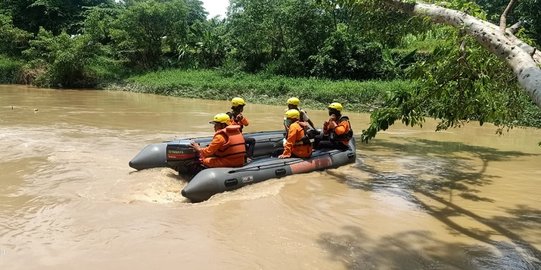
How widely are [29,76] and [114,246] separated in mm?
25212

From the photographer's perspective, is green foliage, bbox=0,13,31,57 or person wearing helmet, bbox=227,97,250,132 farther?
green foliage, bbox=0,13,31,57

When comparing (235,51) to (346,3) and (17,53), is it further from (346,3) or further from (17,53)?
(346,3)

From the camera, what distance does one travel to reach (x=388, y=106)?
25.3ft

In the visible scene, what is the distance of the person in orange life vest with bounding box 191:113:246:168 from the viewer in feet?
22.5

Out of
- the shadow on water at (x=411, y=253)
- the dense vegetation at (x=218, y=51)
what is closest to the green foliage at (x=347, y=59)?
the dense vegetation at (x=218, y=51)

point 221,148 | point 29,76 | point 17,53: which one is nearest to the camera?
point 221,148

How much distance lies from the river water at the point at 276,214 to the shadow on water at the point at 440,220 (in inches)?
0.8

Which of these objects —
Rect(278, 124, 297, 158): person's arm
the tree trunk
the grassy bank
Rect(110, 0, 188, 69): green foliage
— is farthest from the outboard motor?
Rect(110, 0, 188, 69): green foliage

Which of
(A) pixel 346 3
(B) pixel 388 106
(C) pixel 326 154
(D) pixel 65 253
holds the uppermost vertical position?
(A) pixel 346 3

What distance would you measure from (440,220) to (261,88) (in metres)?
17.0

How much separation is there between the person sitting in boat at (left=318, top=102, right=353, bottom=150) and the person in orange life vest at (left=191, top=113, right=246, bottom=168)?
7.56 ft

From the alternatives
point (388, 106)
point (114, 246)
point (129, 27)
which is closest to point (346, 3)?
point (388, 106)

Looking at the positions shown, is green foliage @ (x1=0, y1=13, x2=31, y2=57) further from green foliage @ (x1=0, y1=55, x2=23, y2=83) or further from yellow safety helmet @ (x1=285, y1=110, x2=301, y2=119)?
yellow safety helmet @ (x1=285, y1=110, x2=301, y2=119)

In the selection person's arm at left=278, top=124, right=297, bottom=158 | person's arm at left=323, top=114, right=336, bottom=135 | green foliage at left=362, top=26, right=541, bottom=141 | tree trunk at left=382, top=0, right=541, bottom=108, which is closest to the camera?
tree trunk at left=382, top=0, right=541, bottom=108
